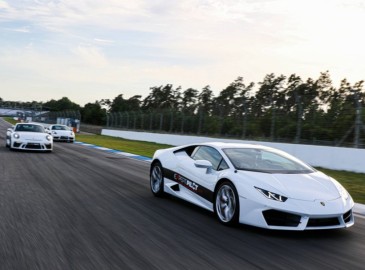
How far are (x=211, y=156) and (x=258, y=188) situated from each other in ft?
4.88

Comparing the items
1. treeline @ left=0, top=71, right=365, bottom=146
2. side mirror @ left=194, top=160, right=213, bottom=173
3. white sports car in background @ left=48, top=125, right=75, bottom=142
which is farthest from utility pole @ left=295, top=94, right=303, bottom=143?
white sports car in background @ left=48, top=125, right=75, bottom=142

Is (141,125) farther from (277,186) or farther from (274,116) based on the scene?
(277,186)

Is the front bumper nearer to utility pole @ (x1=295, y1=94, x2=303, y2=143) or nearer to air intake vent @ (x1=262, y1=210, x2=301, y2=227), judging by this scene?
air intake vent @ (x1=262, y1=210, x2=301, y2=227)

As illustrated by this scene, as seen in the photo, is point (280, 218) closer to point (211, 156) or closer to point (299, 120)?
point (211, 156)

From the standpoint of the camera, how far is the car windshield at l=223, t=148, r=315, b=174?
6.27 meters

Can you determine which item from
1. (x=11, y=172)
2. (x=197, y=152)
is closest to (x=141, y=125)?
(x=11, y=172)

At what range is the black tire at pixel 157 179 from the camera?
8.08 metres

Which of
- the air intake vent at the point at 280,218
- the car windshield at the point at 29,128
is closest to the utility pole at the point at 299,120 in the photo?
the car windshield at the point at 29,128

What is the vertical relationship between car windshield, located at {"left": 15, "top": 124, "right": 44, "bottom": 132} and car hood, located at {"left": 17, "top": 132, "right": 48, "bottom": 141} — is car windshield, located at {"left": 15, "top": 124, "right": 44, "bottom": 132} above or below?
above

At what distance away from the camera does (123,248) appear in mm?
4664

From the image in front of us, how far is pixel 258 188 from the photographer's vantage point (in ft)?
18.3

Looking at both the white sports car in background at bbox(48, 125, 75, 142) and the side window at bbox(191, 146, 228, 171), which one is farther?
the white sports car in background at bbox(48, 125, 75, 142)

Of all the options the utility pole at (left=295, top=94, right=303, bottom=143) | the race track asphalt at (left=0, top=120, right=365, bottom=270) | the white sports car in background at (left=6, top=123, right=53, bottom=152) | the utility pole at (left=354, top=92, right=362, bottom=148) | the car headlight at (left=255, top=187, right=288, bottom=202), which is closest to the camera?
the race track asphalt at (left=0, top=120, right=365, bottom=270)

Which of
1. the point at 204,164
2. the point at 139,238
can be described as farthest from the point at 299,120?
the point at 139,238
